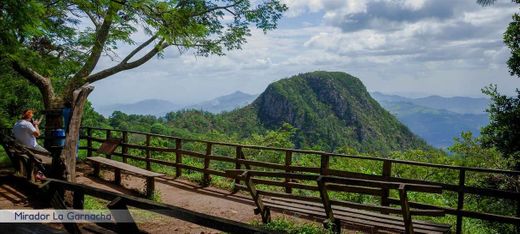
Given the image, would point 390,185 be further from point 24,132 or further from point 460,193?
point 24,132

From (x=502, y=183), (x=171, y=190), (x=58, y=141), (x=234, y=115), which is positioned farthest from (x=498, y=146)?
(x=234, y=115)

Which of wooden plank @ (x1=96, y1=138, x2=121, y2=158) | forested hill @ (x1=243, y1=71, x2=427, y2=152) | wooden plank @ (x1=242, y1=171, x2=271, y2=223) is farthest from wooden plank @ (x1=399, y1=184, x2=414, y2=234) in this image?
forested hill @ (x1=243, y1=71, x2=427, y2=152)

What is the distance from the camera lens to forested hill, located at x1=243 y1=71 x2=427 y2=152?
122500mm

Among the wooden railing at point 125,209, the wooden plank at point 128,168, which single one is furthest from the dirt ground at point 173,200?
the wooden railing at point 125,209

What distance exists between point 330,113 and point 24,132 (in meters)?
143

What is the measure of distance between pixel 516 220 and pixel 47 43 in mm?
12230

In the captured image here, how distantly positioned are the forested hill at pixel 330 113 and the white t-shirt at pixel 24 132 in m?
96.2

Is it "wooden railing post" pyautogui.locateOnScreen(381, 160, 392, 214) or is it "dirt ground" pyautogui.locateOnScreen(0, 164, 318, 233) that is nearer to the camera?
"dirt ground" pyautogui.locateOnScreen(0, 164, 318, 233)

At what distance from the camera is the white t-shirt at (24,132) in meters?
10.2

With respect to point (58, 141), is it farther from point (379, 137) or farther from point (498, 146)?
point (379, 137)

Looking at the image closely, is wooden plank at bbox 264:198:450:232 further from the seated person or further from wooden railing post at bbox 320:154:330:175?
the seated person

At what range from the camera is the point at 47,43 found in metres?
12.9

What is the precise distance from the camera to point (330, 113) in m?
150

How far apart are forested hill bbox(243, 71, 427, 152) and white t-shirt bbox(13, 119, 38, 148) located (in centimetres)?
9617
